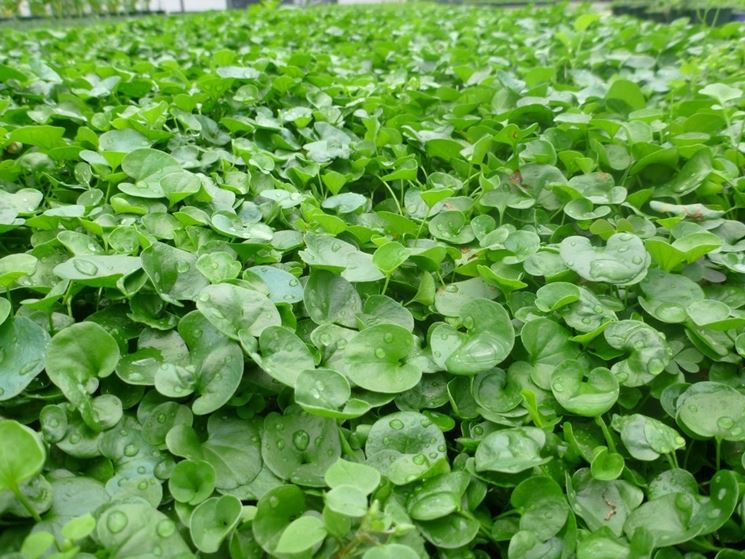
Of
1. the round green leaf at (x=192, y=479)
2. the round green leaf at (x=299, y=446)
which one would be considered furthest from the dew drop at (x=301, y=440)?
the round green leaf at (x=192, y=479)

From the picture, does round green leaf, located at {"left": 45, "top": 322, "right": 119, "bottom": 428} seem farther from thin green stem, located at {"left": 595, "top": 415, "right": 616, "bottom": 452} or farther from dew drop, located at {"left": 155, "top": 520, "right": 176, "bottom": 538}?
thin green stem, located at {"left": 595, "top": 415, "right": 616, "bottom": 452}

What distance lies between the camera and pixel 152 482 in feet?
2.27

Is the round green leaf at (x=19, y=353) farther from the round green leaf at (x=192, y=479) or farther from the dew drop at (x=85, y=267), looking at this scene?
the round green leaf at (x=192, y=479)

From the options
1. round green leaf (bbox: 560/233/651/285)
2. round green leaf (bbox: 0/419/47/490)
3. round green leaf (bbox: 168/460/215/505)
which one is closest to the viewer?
round green leaf (bbox: 0/419/47/490)

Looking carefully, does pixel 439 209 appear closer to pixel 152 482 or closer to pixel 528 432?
pixel 528 432

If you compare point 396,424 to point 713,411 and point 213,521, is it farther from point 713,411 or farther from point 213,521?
point 713,411

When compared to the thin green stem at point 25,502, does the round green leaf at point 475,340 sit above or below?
above

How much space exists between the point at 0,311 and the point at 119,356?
16cm

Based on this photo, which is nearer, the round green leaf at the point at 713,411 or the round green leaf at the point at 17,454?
the round green leaf at the point at 17,454

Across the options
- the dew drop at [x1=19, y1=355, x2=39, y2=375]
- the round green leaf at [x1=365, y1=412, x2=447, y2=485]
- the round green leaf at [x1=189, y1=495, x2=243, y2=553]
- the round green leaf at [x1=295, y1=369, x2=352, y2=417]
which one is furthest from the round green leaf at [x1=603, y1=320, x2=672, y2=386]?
the dew drop at [x1=19, y1=355, x2=39, y2=375]

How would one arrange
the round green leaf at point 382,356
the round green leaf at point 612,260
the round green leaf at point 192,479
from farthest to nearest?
1. the round green leaf at point 612,260
2. the round green leaf at point 382,356
3. the round green leaf at point 192,479

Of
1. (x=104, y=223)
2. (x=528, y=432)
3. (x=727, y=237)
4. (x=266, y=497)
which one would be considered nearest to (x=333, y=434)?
(x=266, y=497)

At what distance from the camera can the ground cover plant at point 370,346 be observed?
66 centimetres

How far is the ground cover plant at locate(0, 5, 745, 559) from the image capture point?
2.18ft
